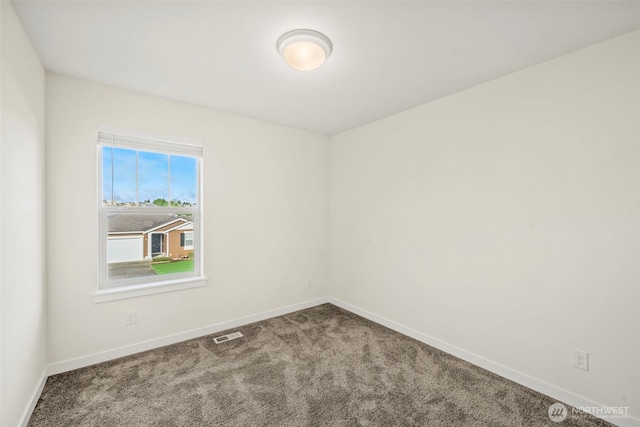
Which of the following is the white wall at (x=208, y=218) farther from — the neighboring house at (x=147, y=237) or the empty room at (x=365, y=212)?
the neighboring house at (x=147, y=237)

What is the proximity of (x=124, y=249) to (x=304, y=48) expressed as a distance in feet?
7.89

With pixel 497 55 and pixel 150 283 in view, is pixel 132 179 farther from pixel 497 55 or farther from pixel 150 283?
pixel 497 55

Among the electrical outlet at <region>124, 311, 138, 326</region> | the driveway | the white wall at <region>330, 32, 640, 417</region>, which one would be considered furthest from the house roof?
the white wall at <region>330, 32, 640, 417</region>

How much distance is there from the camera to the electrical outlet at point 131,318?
257 centimetres

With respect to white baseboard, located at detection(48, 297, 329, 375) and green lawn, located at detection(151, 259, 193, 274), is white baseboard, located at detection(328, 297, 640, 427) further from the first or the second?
green lawn, located at detection(151, 259, 193, 274)

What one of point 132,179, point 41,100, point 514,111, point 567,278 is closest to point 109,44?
point 41,100

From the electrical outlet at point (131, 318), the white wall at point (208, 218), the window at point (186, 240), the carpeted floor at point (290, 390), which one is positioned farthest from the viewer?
the window at point (186, 240)

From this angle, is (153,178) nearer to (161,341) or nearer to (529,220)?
(161,341)

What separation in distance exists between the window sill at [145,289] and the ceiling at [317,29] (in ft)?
5.93

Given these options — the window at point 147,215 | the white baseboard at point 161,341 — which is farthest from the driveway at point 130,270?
the white baseboard at point 161,341

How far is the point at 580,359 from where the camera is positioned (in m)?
1.92

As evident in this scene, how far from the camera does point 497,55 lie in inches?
78.5

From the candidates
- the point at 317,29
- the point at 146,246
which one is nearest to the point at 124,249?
the point at 146,246

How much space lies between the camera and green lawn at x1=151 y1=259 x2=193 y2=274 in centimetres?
287
